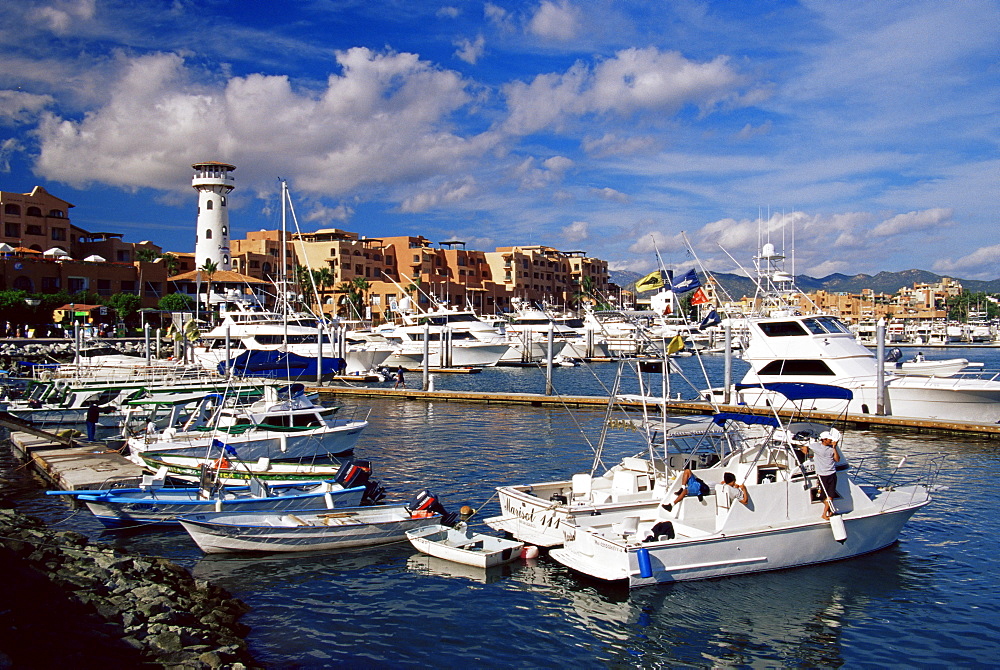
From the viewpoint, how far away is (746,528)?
14.0 m

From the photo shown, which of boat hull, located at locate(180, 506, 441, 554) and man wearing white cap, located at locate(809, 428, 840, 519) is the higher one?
man wearing white cap, located at locate(809, 428, 840, 519)

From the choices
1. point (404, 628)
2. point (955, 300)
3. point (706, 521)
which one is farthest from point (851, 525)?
point (955, 300)

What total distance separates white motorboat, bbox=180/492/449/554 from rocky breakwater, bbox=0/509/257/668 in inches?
38.6

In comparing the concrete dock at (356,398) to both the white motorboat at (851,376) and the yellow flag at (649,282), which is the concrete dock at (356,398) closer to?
the white motorboat at (851,376)

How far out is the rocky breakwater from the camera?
10391 mm

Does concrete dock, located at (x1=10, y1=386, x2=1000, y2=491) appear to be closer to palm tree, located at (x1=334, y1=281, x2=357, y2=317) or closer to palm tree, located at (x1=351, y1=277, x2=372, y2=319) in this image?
palm tree, located at (x1=334, y1=281, x2=357, y2=317)

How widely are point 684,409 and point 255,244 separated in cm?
8908

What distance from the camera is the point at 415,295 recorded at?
114 metres

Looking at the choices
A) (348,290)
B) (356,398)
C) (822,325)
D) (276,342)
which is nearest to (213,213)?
(348,290)

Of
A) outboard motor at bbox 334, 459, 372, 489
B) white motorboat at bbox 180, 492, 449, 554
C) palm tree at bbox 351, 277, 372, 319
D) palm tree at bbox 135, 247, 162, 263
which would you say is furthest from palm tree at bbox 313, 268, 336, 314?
white motorboat at bbox 180, 492, 449, 554

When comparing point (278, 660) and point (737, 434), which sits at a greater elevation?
point (737, 434)

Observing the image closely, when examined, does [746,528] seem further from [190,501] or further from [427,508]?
[190,501]

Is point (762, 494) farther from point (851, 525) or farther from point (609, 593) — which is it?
point (609, 593)

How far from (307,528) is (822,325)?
25.5 m
